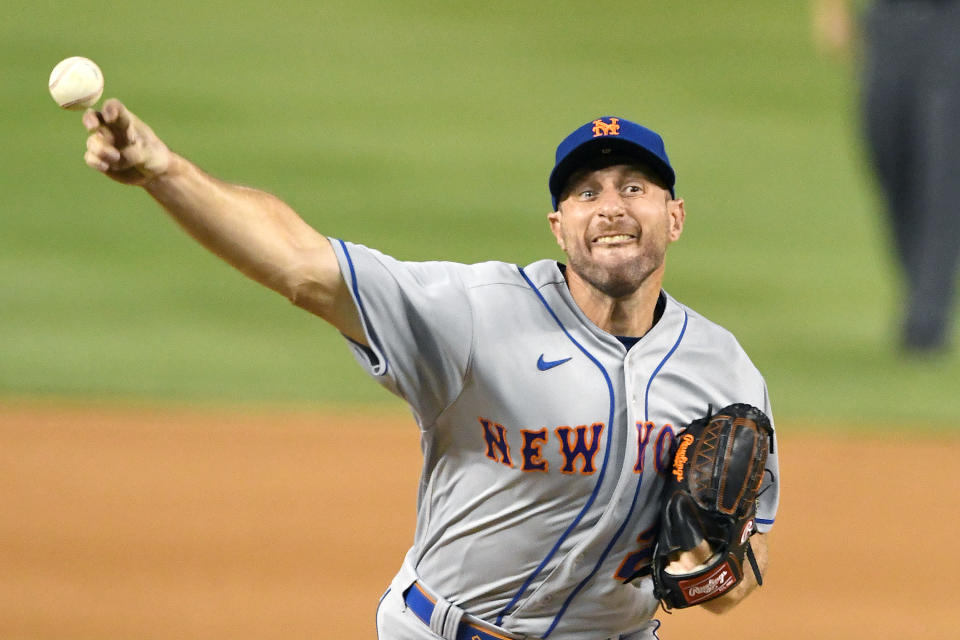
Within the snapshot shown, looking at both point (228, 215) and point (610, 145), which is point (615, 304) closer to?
point (610, 145)

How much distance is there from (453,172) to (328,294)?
11544mm

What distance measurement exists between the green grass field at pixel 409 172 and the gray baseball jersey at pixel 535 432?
611 cm

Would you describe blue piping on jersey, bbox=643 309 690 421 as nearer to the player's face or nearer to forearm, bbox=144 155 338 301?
the player's face

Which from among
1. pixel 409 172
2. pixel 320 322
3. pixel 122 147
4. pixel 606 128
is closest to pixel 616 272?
pixel 606 128

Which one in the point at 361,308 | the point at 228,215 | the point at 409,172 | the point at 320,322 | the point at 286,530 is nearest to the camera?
the point at 228,215

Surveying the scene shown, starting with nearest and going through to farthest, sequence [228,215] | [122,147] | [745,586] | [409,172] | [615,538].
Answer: [122,147], [228,215], [615,538], [745,586], [409,172]

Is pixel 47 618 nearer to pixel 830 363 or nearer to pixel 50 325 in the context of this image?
pixel 50 325

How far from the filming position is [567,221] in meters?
3.45

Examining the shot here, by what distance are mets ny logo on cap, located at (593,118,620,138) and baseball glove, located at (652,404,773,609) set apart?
2.42ft

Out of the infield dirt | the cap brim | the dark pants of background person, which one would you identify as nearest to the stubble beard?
the cap brim

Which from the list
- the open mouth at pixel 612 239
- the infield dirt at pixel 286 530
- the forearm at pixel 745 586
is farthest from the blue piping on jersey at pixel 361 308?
the infield dirt at pixel 286 530

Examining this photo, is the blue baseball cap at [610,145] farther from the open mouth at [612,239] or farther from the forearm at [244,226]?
the forearm at [244,226]

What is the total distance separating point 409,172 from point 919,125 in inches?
230

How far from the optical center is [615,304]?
11.5ft
